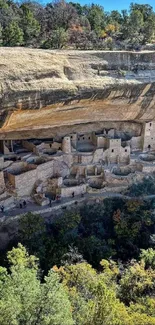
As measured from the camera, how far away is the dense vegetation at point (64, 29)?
807 inches

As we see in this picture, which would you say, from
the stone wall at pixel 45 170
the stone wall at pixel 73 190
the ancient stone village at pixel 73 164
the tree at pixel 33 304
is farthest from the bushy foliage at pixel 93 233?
the tree at pixel 33 304

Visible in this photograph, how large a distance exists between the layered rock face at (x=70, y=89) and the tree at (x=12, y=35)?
5657 mm

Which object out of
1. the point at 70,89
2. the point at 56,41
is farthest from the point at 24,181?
the point at 56,41

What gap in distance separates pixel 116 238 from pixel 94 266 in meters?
2.20

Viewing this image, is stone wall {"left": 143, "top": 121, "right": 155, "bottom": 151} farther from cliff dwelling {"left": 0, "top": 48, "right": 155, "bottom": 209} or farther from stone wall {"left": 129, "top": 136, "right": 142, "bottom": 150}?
stone wall {"left": 129, "top": 136, "right": 142, "bottom": 150}

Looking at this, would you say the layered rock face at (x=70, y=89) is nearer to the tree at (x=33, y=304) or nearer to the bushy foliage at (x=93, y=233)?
the bushy foliage at (x=93, y=233)

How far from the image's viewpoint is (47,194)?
17.4 meters

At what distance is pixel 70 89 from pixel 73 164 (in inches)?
196

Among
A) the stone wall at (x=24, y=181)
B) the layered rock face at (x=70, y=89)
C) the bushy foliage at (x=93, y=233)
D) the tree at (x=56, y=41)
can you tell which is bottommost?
the bushy foliage at (x=93, y=233)

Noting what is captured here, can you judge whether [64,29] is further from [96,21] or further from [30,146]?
[30,146]

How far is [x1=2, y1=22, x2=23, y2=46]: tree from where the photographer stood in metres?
19.3

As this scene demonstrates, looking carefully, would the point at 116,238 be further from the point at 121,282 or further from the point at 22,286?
the point at 22,286

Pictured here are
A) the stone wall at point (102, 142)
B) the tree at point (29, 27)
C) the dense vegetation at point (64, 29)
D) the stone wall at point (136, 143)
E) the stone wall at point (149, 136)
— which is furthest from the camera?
the tree at point (29, 27)

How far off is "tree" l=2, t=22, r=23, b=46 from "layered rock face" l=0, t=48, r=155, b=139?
18.6ft
